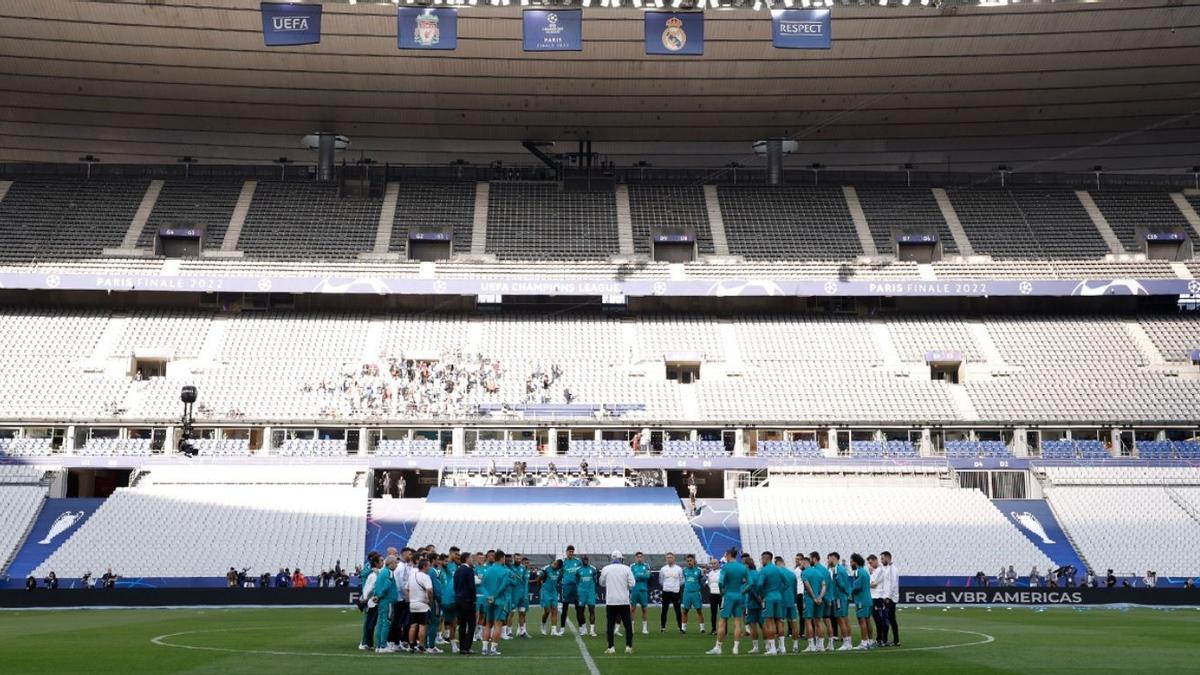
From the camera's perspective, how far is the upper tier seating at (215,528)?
3853cm

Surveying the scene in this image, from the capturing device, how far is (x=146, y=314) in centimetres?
5303

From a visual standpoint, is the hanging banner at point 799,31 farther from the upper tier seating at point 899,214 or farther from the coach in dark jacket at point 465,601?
the coach in dark jacket at point 465,601

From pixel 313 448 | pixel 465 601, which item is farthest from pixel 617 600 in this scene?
pixel 313 448

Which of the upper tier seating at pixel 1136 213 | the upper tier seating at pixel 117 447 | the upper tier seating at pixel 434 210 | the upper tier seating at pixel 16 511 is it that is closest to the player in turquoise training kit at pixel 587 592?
the upper tier seating at pixel 16 511

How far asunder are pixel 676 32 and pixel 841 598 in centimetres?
2717

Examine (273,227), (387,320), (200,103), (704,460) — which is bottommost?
(704,460)

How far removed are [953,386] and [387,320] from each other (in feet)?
78.8

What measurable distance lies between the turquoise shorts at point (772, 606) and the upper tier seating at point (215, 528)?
2325cm

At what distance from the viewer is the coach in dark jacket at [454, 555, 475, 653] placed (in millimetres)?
18562

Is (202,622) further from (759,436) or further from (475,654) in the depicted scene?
(759,436)

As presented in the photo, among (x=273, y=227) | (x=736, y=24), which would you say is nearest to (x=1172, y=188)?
(x=736, y=24)

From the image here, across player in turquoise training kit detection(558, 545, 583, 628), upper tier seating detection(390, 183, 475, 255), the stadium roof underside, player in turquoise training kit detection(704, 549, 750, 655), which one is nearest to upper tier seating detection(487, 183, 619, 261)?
upper tier seating detection(390, 183, 475, 255)

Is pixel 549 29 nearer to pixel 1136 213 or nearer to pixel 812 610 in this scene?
pixel 812 610

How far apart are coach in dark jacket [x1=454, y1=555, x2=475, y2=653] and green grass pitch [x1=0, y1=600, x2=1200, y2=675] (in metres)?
0.70
